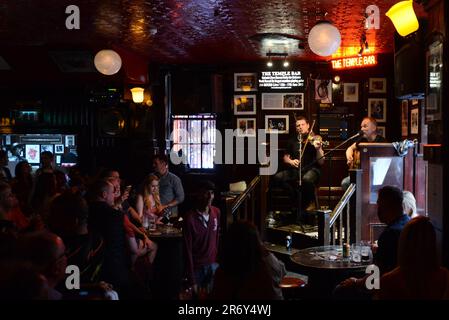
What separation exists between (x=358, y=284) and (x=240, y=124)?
24.2 ft

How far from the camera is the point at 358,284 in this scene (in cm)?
431

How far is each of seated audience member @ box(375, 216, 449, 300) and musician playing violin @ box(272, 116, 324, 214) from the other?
5420 mm

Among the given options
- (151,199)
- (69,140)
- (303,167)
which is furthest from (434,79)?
(69,140)

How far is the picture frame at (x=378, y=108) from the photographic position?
36.1 ft

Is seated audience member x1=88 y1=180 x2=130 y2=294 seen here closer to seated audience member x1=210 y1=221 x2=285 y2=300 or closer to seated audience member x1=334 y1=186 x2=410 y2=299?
seated audience member x1=210 y1=221 x2=285 y2=300

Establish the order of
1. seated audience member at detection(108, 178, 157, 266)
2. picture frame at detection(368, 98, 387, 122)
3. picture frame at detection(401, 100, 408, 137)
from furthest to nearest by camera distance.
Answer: picture frame at detection(368, 98, 387, 122)
picture frame at detection(401, 100, 408, 137)
seated audience member at detection(108, 178, 157, 266)

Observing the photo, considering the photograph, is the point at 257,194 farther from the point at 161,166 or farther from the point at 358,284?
the point at 358,284

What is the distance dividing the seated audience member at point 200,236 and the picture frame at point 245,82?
21.1 ft

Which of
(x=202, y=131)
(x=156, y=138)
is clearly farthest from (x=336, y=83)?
(x=156, y=138)

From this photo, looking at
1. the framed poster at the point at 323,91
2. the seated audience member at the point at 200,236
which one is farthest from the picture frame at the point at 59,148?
the seated audience member at the point at 200,236

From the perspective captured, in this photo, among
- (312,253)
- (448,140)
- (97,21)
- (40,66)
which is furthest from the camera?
(40,66)

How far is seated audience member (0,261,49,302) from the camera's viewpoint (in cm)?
234

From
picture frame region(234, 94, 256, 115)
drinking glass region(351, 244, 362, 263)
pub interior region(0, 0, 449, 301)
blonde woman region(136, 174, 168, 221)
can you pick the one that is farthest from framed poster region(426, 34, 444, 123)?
picture frame region(234, 94, 256, 115)

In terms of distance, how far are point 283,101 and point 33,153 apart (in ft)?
20.6
